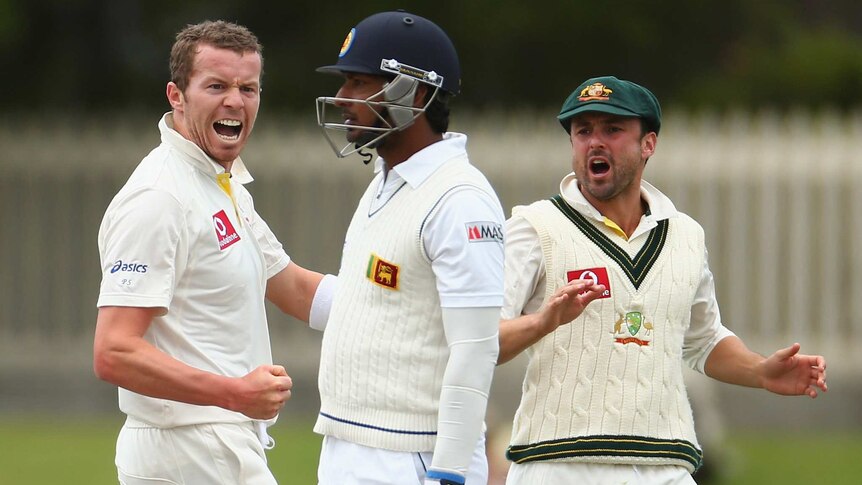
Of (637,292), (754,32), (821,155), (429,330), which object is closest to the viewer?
(429,330)

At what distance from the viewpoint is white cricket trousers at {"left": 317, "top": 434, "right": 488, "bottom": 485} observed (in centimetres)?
485

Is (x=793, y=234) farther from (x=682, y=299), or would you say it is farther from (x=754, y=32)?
(x=682, y=299)

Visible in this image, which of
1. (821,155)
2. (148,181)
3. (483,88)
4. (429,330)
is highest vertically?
(483,88)

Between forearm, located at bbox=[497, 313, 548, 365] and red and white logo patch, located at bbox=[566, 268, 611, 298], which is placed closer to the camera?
forearm, located at bbox=[497, 313, 548, 365]

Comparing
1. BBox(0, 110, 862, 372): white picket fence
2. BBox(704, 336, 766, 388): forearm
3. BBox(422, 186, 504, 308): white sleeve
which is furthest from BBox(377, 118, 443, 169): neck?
BBox(0, 110, 862, 372): white picket fence

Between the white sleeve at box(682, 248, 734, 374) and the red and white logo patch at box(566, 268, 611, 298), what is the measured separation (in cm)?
42

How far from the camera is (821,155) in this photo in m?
13.1

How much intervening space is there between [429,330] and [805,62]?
44.8 feet

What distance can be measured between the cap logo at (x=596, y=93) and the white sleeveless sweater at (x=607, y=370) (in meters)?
0.40

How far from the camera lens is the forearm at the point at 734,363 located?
5758 millimetres

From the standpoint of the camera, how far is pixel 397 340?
16.0 feet

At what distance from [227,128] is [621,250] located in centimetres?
137

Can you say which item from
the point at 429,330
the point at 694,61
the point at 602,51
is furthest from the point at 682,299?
the point at 694,61

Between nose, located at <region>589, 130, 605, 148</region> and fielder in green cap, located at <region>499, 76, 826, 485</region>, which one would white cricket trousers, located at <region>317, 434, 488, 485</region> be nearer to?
fielder in green cap, located at <region>499, 76, 826, 485</region>
